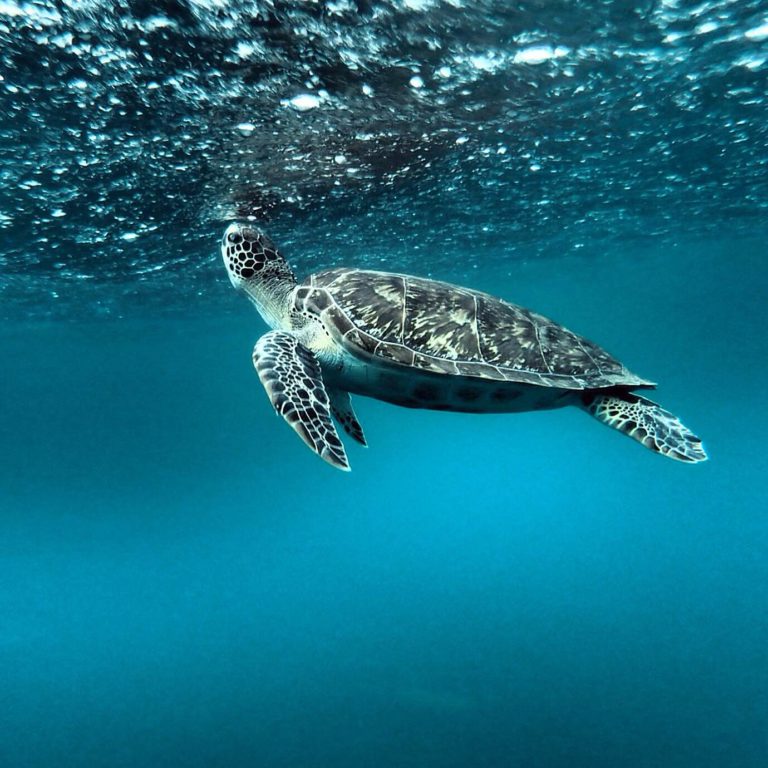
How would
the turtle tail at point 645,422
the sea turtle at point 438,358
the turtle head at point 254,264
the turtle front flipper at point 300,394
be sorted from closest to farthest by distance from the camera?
1. the turtle front flipper at point 300,394
2. the sea turtle at point 438,358
3. the turtle tail at point 645,422
4. the turtle head at point 254,264

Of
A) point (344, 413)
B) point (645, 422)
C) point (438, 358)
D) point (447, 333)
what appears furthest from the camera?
point (344, 413)

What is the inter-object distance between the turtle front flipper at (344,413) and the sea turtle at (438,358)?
447 mm

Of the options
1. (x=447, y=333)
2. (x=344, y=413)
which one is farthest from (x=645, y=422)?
(x=344, y=413)

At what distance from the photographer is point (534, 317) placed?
18.1ft

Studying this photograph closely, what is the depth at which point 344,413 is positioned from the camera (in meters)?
6.04

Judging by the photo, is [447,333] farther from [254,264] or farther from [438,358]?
[254,264]

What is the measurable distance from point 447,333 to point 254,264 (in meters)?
2.57

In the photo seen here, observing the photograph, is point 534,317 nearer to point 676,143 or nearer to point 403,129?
point 403,129

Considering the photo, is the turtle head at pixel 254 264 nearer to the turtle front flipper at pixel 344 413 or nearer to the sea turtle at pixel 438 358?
the sea turtle at pixel 438 358

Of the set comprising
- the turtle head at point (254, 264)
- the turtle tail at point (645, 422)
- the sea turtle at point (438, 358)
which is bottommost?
the turtle tail at point (645, 422)

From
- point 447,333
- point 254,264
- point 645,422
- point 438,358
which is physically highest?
point 254,264

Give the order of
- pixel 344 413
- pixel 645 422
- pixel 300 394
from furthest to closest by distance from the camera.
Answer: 1. pixel 344 413
2. pixel 645 422
3. pixel 300 394

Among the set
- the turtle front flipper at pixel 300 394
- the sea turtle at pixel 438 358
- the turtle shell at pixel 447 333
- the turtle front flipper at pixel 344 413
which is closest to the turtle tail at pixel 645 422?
the sea turtle at pixel 438 358

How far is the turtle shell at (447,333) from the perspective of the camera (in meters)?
4.61
